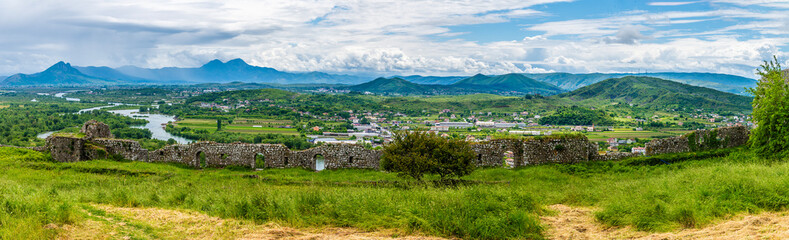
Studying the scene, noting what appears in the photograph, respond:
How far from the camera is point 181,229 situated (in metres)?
9.61

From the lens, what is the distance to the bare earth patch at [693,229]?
24.8ft

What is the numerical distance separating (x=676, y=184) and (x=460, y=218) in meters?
7.22

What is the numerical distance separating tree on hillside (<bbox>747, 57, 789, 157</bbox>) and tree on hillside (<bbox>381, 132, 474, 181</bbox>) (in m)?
11.6

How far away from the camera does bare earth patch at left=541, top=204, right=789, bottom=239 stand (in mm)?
7546

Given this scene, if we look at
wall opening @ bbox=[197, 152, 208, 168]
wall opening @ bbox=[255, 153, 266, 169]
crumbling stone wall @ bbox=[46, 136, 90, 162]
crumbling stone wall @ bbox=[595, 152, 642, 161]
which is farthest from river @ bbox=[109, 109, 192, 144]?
crumbling stone wall @ bbox=[595, 152, 642, 161]

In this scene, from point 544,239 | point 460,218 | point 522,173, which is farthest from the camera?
point 522,173

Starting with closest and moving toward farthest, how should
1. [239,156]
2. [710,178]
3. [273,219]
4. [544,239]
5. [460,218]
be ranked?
[544,239]
[460,218]
[273,219]
[710,178]
[239,156]

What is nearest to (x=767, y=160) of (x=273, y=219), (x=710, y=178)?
(x=710, y=178)

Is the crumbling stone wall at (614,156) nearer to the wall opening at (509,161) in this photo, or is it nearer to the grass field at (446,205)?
the wall opening at (509,161)

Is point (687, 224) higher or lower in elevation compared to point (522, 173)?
higher

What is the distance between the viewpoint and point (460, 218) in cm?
946

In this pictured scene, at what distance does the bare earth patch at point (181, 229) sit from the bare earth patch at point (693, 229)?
122 inches

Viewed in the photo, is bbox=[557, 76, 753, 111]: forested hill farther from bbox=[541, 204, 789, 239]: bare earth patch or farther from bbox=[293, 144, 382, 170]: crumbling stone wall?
bbox=[541, 204, 789, 239]: bare earth patch

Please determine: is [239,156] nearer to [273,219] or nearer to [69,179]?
[69,179]
